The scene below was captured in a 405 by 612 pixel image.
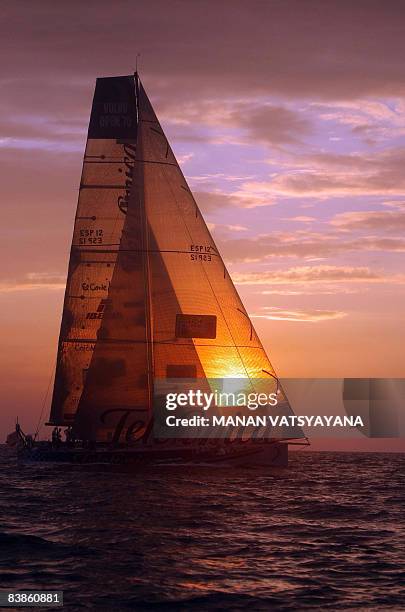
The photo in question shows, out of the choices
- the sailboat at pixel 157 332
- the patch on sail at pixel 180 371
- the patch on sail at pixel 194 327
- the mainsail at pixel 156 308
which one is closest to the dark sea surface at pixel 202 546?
the sailboat at pixel 157 332

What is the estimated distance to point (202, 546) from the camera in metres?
22.0

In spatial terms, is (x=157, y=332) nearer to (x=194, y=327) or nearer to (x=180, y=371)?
(x=194, y=327)

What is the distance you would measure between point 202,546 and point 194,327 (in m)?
23.2

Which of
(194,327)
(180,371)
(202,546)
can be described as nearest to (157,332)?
(194,327)

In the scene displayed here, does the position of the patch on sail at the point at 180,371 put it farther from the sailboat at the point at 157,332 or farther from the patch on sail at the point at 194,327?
the patch on sail at the point at 194,327

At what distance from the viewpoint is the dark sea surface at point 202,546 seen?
1680 cm

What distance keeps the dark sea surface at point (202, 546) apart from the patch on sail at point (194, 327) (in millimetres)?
8621

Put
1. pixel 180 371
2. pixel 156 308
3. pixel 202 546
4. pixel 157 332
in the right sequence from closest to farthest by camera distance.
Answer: pixel 202 546
pixel 180 371
pixel 157 332
pixel 156 308

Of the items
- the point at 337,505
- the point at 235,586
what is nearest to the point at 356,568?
the point at 235,586

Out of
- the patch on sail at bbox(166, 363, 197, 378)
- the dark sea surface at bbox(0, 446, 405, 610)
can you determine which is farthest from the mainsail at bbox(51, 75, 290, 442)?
the dark sea surface at bbox(0, 446, 405, 610)

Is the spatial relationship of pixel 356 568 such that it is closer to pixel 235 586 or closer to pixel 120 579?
pixel 235 586

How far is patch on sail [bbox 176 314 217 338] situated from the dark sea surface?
862 cm

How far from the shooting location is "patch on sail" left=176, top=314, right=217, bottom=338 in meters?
44.6

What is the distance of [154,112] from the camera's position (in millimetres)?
47188
